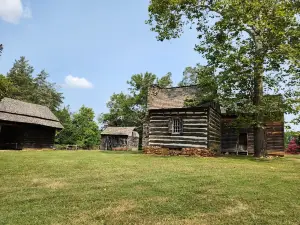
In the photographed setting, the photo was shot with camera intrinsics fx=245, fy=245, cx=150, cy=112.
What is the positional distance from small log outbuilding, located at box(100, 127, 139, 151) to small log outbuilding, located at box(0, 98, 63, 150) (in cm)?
1450

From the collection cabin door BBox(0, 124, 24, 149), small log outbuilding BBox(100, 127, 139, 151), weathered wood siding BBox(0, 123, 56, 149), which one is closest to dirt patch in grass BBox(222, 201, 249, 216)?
weathered wood siding BBox(0, 123, 56, 149)

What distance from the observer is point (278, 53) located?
705 inches

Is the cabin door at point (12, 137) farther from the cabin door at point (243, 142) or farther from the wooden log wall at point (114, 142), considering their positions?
the cabin door at point (243, 142)

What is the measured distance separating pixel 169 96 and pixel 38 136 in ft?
64.0

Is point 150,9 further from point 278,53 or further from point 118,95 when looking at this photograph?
point 118,95

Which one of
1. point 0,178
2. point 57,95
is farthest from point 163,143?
point 57,95

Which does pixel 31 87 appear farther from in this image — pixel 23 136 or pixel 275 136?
pixel 275 136

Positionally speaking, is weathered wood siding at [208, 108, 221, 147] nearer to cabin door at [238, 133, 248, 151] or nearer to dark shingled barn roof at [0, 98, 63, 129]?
cabin door at [238, 133, 248, 151]

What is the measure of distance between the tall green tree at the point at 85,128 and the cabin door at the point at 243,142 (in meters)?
33.7

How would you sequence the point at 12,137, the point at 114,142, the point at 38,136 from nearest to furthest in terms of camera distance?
the point at 12,137, the point at 38,136, the point at 114,142

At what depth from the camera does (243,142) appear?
27969 millimetres

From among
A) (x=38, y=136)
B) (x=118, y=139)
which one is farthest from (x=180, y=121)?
(x=118, y=139)

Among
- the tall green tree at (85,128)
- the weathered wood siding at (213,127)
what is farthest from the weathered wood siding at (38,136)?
the weathered wood siding at (213,127)

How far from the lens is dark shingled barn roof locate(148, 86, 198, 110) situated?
22000 mm
